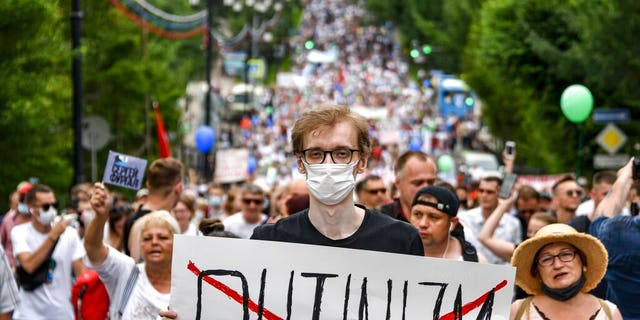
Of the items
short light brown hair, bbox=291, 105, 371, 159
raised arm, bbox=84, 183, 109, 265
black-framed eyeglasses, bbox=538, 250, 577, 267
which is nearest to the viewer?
short light brown hair, bbox=291, 105, 371, 159

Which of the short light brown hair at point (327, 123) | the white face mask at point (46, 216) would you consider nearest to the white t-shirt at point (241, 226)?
the white face mask at point (46, 216)

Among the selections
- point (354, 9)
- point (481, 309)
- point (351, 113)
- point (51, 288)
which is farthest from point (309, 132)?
point (354, 9)

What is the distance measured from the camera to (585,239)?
6.07 meters

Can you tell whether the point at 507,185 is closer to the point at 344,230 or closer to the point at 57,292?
the point at 57,292

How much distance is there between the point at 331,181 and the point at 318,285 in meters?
0.46

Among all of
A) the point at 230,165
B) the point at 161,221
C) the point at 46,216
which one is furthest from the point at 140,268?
the point at 230,165

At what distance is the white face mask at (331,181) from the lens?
5.00 metres

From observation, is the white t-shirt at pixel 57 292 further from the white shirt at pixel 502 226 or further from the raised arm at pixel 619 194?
the raised arm at pixel 619 194

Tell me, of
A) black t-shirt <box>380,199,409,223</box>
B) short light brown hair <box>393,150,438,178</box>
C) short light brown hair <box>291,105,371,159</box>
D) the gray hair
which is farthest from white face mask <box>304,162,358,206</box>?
short light brown hair <box>393,150,438,178</box>

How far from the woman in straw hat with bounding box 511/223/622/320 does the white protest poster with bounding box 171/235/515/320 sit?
0.79 meters

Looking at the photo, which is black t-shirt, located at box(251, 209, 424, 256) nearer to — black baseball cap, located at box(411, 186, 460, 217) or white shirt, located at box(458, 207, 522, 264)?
black baseball cap, located at box(411, 186, 460, 217)

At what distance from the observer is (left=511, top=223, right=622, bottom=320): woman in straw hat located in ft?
19.7

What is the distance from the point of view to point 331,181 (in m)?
5.00

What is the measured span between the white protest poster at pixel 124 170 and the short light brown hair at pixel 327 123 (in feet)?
8.58
